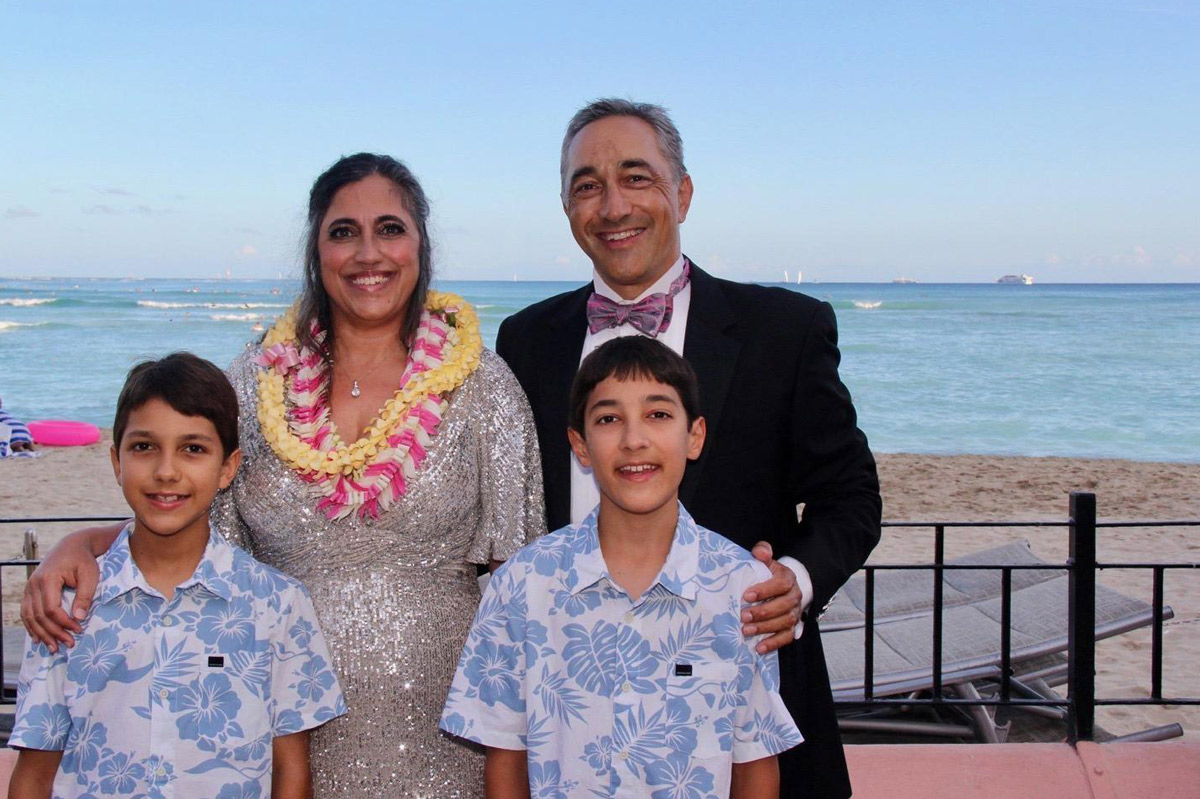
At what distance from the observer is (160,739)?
1.88m

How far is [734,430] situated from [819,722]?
697 millimetres

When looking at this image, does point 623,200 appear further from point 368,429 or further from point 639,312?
point 368,429

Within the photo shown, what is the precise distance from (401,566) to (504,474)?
0.31 m

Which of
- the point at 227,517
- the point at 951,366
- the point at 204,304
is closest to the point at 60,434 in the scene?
the point at 227,517

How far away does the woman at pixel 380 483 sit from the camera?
87.3 inches

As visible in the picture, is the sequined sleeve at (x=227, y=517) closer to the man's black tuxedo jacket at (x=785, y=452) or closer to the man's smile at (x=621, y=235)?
the man's black tuxedo jacket at (x=785, y=452)

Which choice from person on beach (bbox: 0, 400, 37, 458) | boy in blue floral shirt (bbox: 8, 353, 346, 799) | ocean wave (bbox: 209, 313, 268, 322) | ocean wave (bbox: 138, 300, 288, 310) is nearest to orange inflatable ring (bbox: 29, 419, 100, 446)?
person on beach (bbox: 0, 400, 37, 458)

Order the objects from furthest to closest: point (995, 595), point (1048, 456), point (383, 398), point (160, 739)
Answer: point (1048, 456)
point (995, 595)
point (383, 398)
point (160, 739)

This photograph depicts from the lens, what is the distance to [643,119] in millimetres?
2432

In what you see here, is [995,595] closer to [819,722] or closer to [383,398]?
[819,722]

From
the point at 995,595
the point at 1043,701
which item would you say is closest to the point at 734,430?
the point at 1043,701

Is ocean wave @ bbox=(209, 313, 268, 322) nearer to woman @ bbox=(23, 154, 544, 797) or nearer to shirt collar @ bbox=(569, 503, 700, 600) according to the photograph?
woman @ bbox=(23, 154, 544, 797)

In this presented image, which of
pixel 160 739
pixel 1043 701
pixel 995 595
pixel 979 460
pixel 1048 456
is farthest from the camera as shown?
pixel 1048 456

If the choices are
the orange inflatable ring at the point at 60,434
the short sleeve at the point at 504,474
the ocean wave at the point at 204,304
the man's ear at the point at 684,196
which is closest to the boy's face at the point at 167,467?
the short sleeve at the point at 504,474
